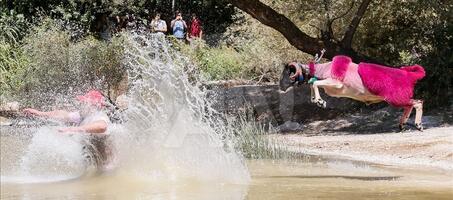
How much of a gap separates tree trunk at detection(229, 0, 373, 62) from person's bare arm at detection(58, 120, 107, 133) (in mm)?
8536

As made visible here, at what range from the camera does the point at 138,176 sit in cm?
993

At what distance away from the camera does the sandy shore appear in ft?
40.3

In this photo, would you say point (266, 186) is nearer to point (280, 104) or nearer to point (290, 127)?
point (290, 127)

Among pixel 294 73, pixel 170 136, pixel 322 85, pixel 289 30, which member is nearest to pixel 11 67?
pixel 289 30

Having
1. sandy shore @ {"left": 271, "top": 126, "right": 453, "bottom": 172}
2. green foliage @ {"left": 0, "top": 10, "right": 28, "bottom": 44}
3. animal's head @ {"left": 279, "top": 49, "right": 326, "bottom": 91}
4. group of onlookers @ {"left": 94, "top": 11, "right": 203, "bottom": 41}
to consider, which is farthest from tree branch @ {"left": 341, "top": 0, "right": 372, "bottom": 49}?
green foliage @ {"left": 0, "top": 10, "right": 28, "bottom": 44}

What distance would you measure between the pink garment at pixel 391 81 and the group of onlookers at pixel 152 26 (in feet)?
42.0

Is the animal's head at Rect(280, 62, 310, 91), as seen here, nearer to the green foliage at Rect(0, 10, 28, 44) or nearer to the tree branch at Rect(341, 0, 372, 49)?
the tree branch at Rect(341, 0, 372, 49)

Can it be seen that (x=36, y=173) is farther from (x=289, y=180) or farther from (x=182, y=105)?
(x=289, y=180)

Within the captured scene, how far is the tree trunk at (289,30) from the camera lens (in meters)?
17.9

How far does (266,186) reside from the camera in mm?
9359

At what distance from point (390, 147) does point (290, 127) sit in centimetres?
442

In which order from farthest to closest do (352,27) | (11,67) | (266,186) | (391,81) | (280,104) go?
(11,67) < (280,104) < (352,27) < (391,81) < (266,186)

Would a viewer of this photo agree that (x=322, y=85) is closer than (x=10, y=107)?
Yes

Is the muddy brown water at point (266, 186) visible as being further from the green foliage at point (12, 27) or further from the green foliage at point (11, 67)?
the green foliage at point (12, 27)
